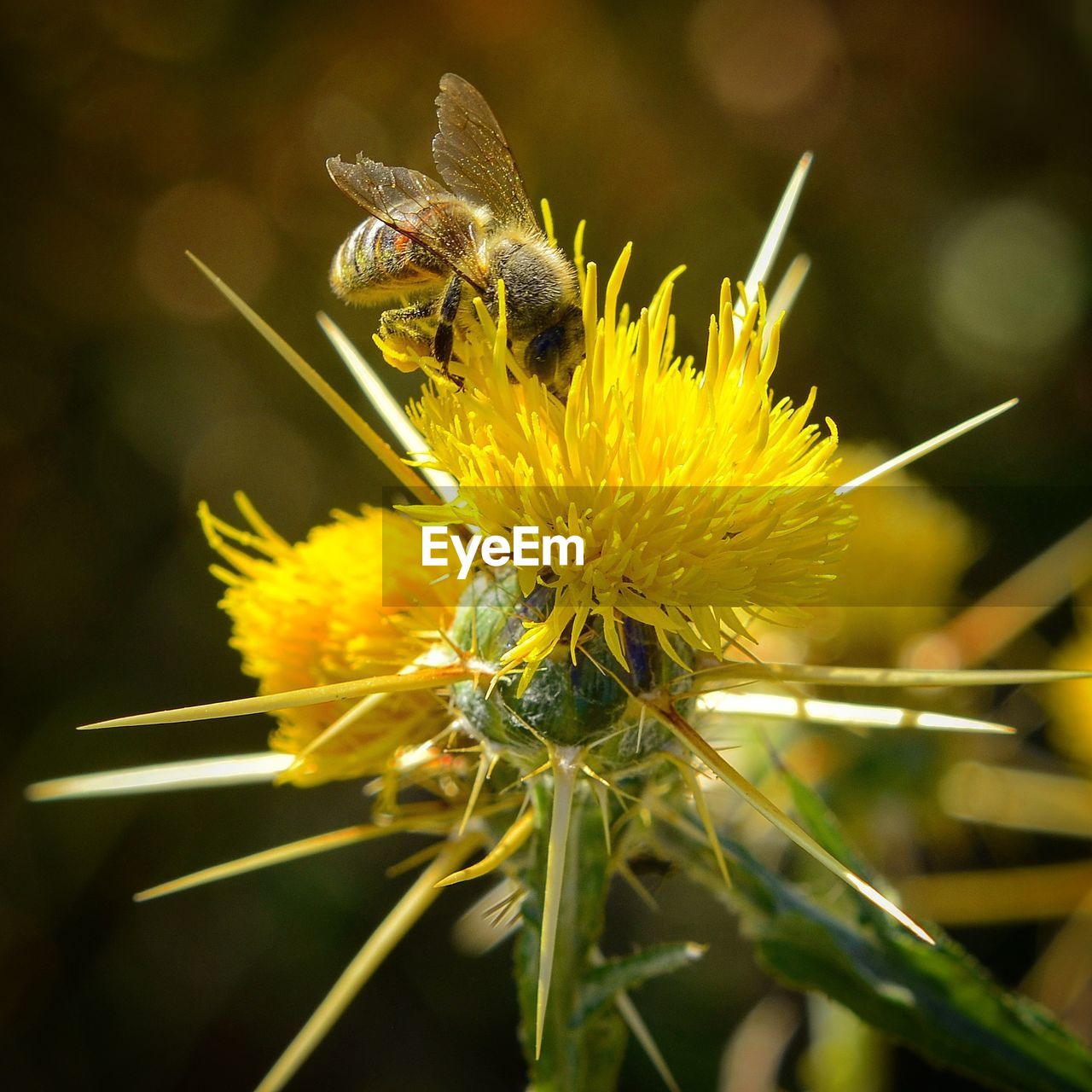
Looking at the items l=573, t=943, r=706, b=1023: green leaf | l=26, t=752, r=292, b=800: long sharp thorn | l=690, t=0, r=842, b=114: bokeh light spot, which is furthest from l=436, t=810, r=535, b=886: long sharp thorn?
l=690, t=0, r=842, b=114: bokeh light spot

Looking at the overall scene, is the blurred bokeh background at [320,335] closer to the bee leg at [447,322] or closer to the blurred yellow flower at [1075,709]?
the blurred yellow flower at [1075,709]

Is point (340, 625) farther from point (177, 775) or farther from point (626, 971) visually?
point (626, 971)

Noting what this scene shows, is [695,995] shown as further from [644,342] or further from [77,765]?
[644,342]

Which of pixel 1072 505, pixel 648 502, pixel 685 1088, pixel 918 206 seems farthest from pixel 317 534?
pixel 918 206

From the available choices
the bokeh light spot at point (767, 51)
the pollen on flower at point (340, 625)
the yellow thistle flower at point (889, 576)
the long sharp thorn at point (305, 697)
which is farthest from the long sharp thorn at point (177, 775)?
the bokeh light spot at point (767, 51)

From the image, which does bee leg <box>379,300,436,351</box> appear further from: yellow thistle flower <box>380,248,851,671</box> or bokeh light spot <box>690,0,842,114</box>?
bokeh light spot <box>690,0,842,114</box>
